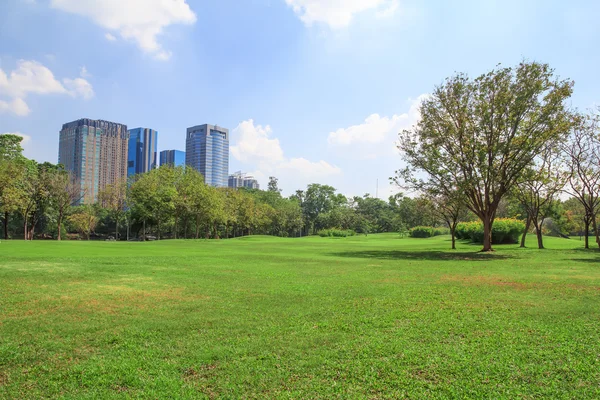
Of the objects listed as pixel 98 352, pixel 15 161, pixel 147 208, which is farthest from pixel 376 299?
pixel 15 161

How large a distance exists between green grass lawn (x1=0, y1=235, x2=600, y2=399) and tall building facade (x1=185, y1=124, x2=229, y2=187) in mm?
131937

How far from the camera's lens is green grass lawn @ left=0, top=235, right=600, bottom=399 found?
185 inches

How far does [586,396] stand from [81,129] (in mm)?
105486

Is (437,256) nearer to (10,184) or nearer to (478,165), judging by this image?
(478,165)

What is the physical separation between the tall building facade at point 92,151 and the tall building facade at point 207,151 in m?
35.7

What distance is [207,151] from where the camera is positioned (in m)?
141

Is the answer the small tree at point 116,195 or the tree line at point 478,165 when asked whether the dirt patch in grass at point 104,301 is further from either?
the small tree at point 116,195

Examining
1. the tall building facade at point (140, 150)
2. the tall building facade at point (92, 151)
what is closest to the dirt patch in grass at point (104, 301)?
the tall building facade at point (92, 151)

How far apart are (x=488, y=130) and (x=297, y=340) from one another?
2521 cm

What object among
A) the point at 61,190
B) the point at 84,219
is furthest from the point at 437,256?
the point at 84,219

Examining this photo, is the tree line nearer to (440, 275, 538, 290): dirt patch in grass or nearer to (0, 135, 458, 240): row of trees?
(0, 135, 458, 240): row of trees

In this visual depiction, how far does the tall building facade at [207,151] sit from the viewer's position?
14025 centimetres

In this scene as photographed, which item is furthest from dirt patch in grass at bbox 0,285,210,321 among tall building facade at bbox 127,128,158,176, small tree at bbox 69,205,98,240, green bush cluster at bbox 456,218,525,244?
tall building facade at bbox 127,128,158,176

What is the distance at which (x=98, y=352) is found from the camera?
19.1ft
